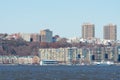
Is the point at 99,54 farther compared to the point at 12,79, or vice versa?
the point at 99,54

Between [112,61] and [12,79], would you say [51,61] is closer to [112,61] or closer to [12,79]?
[112,61]

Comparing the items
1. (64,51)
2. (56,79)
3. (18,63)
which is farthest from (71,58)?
(56,79)

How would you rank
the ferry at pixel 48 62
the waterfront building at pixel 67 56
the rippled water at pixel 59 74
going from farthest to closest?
the waterfront building at pixel 67 56 → the ferry at pixel 48 62 → the rippled water at pixel 59 74

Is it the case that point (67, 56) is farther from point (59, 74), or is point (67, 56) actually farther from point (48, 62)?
point (59, 74)

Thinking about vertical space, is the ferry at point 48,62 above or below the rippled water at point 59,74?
above

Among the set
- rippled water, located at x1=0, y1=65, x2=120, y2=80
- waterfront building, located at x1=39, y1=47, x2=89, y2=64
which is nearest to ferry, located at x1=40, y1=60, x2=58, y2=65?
waterfront building, located at x1=39, y1=47, x2=89, y2=64

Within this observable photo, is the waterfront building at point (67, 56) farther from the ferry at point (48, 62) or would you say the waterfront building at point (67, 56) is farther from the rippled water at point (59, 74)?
the rippled water at point (59, 74)

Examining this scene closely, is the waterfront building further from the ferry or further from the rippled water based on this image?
the rippled water

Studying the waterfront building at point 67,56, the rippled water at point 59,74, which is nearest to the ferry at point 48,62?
the waterfront building at point 67,56

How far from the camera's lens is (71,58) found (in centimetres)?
19188

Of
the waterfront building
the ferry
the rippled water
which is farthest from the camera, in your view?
the waterfront building

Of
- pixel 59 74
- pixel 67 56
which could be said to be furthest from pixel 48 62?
pixel 59 74

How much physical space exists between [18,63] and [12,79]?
116 meters

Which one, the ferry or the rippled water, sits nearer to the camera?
the rippled water
